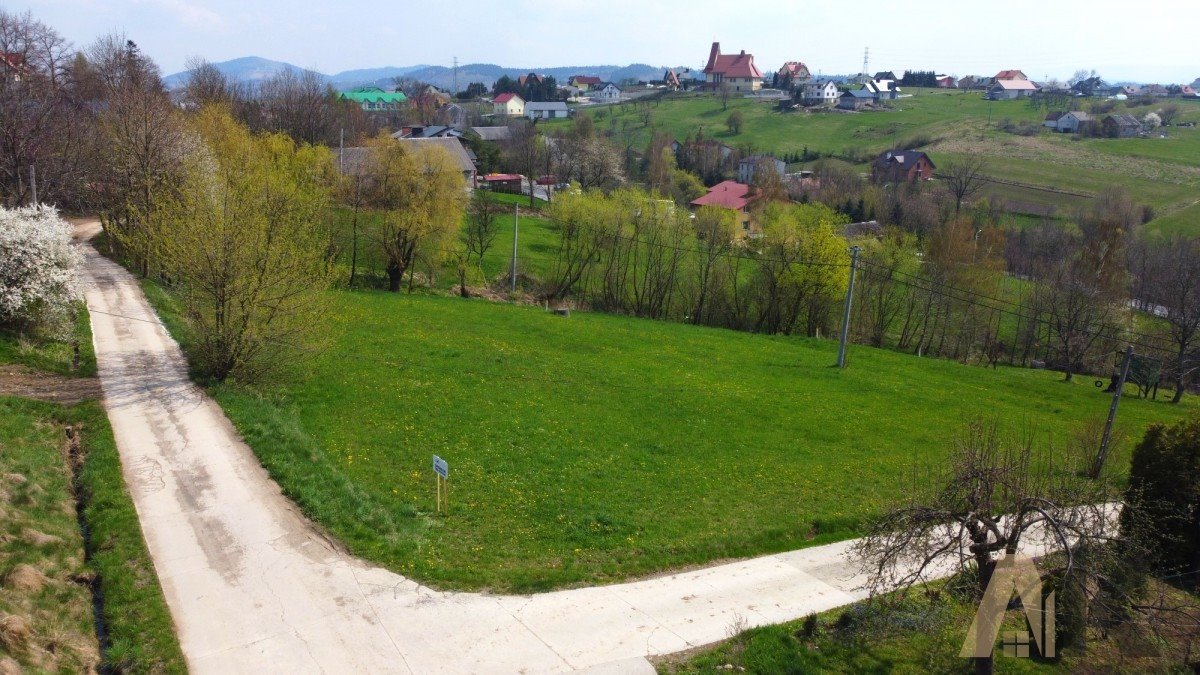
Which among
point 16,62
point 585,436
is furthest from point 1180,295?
point 16,62

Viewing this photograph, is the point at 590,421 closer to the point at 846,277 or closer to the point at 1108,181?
the point at 846,277

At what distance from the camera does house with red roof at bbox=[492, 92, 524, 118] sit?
184 m

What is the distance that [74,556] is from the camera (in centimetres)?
1412

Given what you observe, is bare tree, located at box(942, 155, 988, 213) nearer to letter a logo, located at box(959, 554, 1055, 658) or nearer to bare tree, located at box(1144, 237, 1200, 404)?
bare tree, located at box(1144, 237, 1200, 404)

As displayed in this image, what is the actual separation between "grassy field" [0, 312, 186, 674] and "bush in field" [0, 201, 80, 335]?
537cm

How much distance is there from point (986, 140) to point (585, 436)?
12993cm

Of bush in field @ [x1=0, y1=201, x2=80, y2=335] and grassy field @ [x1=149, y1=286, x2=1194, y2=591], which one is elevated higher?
bush in field @ [x1=0, y1=201, x2=80, y2=335]

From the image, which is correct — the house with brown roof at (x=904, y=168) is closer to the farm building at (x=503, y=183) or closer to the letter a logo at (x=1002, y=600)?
the farm building at (x=503, y=183)

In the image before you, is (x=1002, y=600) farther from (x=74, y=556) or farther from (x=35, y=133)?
(x=35, y=133)

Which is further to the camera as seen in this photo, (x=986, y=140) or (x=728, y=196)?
(x=986, y=140)

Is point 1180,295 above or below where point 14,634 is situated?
above

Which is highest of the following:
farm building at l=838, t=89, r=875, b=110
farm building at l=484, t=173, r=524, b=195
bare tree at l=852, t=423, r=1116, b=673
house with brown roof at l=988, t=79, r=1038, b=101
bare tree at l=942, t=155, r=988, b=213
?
house with brown roof at l=988, t=79, r=1038, b=101

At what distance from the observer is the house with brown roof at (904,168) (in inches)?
4134

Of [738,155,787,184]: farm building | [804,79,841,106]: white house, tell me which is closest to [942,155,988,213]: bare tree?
[738,155,787,184]: farm building
